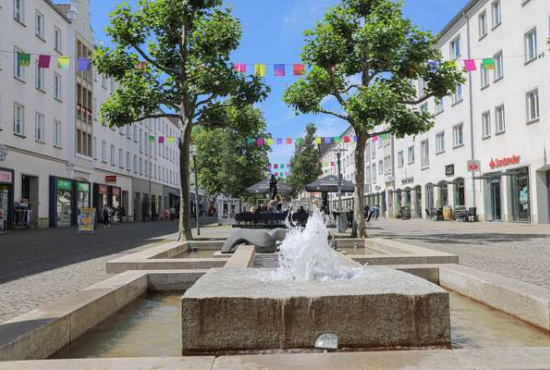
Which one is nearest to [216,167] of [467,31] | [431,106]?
[431,106]

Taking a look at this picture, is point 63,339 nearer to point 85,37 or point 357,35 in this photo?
point 357,35

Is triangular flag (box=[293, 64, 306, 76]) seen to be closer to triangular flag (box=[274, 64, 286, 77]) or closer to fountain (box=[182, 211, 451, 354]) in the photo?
triangular flag (box=[274, 64, 286, 77])

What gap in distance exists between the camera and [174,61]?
15344 mm

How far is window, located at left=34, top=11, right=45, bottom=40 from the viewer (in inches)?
1185

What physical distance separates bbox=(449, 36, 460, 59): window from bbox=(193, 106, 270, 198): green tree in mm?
17267

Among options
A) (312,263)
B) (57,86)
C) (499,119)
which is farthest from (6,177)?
(499,119)

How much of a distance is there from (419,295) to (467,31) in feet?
109

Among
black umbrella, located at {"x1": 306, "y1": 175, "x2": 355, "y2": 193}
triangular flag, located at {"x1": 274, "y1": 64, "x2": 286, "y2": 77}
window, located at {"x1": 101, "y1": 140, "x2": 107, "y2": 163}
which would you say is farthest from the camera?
window, located at {"x1": 101, "y1": 140, "x2": 107, "y2": 163}

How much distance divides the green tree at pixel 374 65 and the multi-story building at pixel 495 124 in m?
4.74

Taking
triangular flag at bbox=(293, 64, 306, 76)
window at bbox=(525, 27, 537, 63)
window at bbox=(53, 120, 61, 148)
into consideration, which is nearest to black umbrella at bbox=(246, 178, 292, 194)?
triangular flag at bbox=(293, 64, 306, 76)

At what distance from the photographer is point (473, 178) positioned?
30.6 m

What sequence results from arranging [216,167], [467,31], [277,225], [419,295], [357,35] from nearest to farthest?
[419,295] → [357,35] → [277,225] → [467,31] → [216,167]

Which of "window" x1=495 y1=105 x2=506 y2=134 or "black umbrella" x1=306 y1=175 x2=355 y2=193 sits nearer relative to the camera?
"black umbrella" x1=306 y1=175 x2=355 y2=193

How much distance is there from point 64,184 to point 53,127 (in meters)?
3.70
